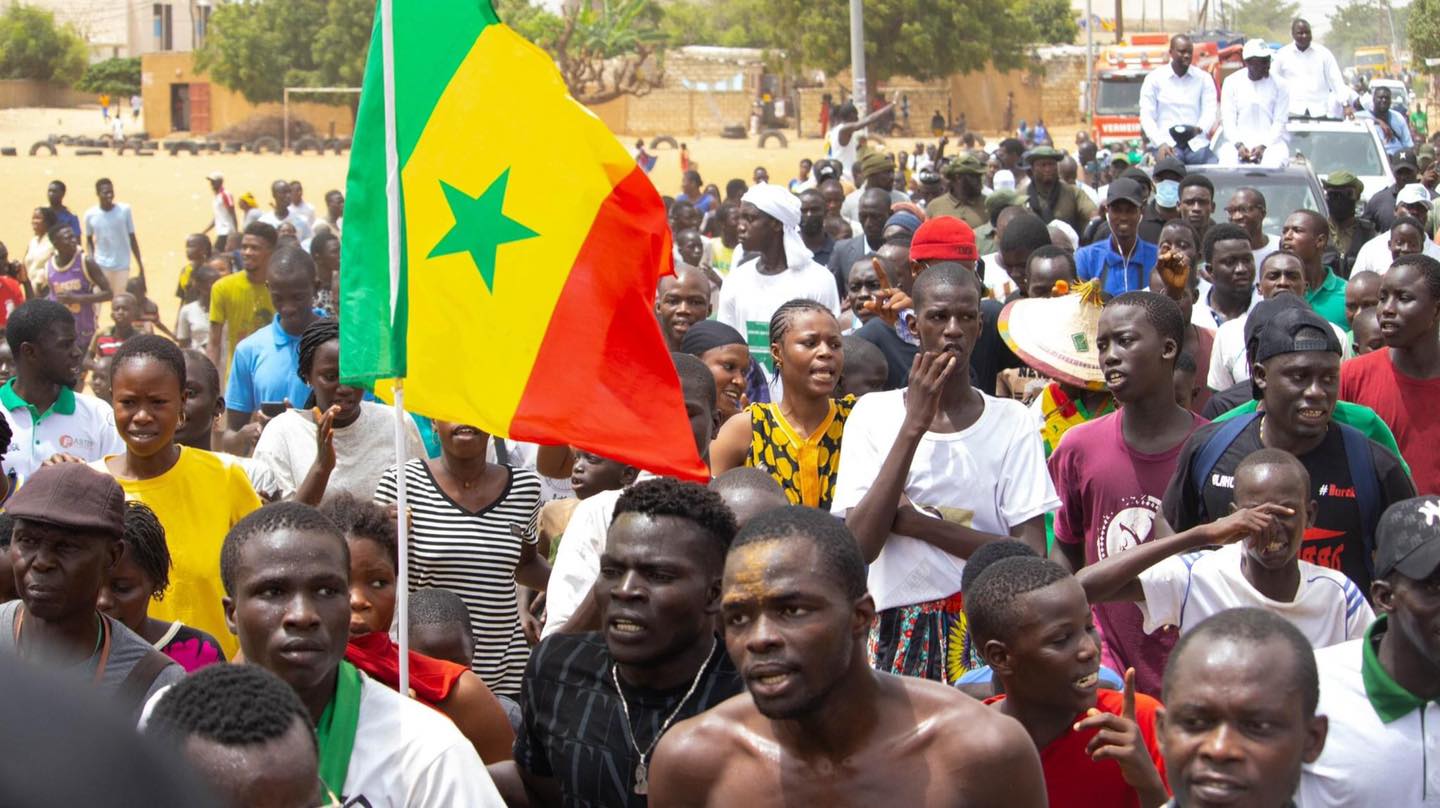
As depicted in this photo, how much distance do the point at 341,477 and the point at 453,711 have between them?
251 centimetres

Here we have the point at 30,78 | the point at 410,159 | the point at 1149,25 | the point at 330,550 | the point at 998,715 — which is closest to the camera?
the point at 998,715

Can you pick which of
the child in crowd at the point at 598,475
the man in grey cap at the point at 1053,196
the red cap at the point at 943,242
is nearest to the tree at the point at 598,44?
the man in grey cap at the point at 1053,196

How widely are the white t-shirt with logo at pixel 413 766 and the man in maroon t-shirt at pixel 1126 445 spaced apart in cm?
265

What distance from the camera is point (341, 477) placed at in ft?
21.1

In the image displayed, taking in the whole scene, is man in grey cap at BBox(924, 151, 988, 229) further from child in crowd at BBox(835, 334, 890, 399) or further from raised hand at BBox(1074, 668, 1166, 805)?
raised hand at BBox(1074, 668, 1166, 805)

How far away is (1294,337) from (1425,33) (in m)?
49.9

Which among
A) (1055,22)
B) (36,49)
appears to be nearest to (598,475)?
(1055,22)

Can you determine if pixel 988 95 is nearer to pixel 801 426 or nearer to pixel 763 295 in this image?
pixel 763 295

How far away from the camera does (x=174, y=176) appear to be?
52.3 m

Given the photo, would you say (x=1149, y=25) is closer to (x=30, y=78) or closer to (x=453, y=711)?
(x=30, y=78)

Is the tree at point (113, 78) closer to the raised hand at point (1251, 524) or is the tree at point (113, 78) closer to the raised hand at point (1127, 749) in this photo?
the raised hand at point (1251, 524)

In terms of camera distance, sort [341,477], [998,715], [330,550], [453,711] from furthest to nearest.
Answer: [341,477]
[453,711]
[330,550]
[998,715]

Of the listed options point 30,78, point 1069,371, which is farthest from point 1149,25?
point 1069,371

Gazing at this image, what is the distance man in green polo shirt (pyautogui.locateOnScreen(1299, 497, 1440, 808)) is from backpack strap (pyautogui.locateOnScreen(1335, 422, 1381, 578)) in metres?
1.32
